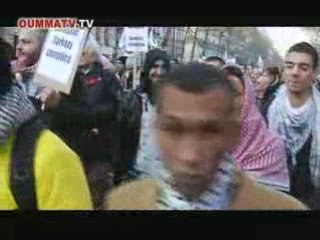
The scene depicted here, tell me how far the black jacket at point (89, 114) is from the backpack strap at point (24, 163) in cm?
21

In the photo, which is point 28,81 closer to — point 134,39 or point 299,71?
point 134,39

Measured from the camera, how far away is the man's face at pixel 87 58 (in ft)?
20.8

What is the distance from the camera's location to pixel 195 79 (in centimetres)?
638

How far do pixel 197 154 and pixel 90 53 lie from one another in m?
1.01

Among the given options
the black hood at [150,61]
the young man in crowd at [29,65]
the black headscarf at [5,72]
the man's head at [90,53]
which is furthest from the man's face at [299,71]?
the black headscarf at [5,72]

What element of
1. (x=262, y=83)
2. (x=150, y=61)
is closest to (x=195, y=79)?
(x=150, y=61)

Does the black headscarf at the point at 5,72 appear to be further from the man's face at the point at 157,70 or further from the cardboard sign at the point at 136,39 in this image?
the man's face at the point at 157,70

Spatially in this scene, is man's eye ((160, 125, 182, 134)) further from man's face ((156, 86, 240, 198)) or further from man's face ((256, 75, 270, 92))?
man's face ((256, 75, 270, 92))

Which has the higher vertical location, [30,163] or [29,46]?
[29,46]

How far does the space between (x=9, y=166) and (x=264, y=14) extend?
2.05 meters

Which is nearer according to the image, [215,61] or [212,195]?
[215,61]

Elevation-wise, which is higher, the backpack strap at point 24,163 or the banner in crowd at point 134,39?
the banner in crowd at point 134,39
